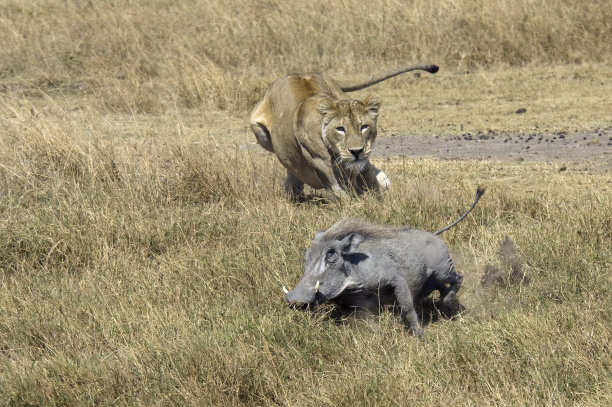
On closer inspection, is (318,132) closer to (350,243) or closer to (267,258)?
(267,258)

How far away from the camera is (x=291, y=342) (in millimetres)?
5074

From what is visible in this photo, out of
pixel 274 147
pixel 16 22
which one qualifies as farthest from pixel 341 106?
pixel 16 22

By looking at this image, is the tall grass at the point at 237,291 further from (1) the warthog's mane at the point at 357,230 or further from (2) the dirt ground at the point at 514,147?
(2) the dirt ground at the point at 514,147

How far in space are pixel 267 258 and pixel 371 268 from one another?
120cm

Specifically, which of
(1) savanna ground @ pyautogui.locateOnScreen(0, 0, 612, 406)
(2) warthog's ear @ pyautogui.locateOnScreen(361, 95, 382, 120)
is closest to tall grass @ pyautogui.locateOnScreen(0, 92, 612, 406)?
(1) savanna ground @ pyautogui.locateOnScreen(0, 0, 612, 406)

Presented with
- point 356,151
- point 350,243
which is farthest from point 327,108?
point 350,243

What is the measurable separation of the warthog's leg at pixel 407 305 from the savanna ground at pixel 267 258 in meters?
0.09

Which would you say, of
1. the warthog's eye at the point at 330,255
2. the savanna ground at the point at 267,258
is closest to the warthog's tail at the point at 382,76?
the savanna ground at the point at 267,258

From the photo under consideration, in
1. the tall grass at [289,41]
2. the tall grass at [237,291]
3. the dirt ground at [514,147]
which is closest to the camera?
the tall grass at [237,291]

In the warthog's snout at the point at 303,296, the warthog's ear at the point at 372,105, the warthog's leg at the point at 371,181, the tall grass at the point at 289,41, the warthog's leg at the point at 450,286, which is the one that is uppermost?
the warthog's ear at the point at 372,105

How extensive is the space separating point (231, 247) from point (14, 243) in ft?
5.40

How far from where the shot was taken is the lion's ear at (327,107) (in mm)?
7219

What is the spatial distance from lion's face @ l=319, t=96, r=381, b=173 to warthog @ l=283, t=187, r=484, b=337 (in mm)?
1705

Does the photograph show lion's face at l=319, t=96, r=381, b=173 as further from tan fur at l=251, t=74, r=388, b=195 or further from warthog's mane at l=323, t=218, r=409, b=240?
warthog's mane at l=323, t=218, r=409, b=240
